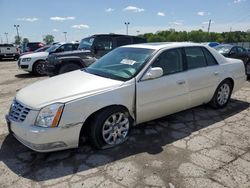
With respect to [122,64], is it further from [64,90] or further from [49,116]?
[49,116]

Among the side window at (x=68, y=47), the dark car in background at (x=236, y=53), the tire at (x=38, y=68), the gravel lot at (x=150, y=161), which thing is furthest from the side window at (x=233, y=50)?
the tire at (x=38, y=68)

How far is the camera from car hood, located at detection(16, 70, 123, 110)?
3.07m

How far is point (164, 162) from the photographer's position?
3.11 metres

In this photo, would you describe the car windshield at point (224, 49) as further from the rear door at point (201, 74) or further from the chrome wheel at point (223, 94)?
the rear door at point (201, 74)

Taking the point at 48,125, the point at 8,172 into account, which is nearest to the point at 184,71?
the point at 48,125

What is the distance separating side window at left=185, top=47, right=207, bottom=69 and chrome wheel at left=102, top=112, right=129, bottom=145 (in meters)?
1.71

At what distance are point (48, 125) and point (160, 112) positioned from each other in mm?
1929

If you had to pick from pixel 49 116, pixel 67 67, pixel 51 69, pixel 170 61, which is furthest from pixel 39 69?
pixel 49 116

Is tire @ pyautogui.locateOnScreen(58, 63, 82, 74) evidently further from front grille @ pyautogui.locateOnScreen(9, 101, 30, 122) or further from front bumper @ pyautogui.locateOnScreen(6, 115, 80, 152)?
front bumper @ pyautogui.locateOnScreen(6, 115, 80, 152)

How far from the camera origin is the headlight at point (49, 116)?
2920mm

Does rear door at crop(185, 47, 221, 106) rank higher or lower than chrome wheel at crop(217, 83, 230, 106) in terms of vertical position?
higher

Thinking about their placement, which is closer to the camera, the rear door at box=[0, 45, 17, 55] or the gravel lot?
the gravel lot

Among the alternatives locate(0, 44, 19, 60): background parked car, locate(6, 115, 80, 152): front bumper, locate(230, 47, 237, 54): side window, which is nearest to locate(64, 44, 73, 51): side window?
locate(230, 47, 237, 54): side window

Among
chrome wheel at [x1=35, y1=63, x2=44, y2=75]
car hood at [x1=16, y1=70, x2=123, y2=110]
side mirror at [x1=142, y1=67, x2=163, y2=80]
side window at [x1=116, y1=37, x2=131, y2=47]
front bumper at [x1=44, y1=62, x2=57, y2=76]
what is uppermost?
side window at [x1=116, y1=37, x2=131, y2=47]
